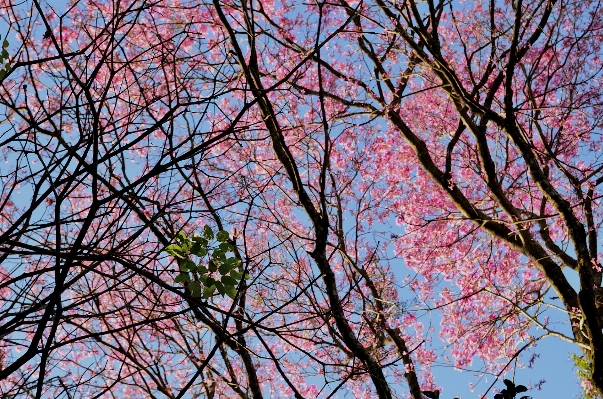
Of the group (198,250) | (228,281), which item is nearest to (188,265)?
(198,250)

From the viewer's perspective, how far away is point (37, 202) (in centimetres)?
218

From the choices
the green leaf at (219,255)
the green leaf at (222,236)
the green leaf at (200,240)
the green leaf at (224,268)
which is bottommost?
the green leaf at (224,268)

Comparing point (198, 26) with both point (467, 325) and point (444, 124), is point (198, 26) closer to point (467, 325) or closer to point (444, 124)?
point (444, 124)

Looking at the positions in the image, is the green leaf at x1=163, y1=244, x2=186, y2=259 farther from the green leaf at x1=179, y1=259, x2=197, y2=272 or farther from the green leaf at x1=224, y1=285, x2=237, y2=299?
the green leaf at x1=224, y1=285, x2=237, y2=299

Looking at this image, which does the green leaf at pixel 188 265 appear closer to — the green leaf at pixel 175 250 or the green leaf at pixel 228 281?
the green leaf at pixel 175 250

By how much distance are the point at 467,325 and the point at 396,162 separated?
3339mm

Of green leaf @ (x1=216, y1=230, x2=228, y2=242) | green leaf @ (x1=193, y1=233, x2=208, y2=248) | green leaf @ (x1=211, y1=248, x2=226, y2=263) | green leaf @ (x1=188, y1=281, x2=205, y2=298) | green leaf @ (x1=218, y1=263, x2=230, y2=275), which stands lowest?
green leaf @ (x1=188, y1=281, x2=205, y2=298)

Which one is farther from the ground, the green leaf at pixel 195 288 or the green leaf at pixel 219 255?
the green leaf at pixel 219 255

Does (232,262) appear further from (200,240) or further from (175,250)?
(175,250)

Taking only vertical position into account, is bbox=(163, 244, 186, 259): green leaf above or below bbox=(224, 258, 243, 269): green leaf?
above

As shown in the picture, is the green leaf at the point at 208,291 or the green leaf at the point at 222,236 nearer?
the green leaf at the point at 208,291

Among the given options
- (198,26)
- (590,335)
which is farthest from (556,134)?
(198,26)

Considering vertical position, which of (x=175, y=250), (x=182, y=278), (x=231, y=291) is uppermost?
(x=175, y=250)

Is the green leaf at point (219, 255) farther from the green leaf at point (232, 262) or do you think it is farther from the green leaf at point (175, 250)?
the green leaf at point (175, 250)
